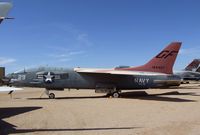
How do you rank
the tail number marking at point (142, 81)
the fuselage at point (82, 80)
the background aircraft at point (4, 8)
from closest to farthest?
the background aircraft at point (4, 8) → the fuselage at point (82, 80) → the tail number marking at point (142, 81)

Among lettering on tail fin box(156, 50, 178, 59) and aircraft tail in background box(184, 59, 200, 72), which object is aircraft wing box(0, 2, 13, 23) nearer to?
lettering on tail fin box(156, 50, 178, 59)

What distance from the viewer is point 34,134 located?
1097 cm

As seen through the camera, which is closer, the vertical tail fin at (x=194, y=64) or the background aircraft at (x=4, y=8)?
the background aircraft at (x=4, y=8)

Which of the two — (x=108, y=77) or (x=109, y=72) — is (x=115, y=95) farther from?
(x=109, y=72)

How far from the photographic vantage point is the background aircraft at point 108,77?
90.8ft

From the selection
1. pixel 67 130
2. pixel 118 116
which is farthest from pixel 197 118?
pixel 67 130

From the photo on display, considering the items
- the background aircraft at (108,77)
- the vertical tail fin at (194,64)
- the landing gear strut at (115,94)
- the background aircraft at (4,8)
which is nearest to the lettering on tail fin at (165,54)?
the background aircraft at (108,77)

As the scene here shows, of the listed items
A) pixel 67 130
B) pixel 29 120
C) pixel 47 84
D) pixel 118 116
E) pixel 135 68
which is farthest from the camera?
pixel 135 68

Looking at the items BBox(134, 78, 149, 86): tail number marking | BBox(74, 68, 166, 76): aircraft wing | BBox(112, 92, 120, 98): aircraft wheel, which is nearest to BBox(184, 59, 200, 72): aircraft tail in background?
BBox(134, 78, 149, 86): tail number marking

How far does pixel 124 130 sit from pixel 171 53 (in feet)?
62.8

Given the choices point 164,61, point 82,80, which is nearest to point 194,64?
point 164,61

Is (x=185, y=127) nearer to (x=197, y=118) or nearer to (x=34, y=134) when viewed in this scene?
(x=197, y=118)

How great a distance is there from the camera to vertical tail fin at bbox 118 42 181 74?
96.4 feet

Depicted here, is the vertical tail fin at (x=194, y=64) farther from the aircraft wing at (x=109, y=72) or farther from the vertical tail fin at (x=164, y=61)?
the aircraft wing at (x=109, y=72)
